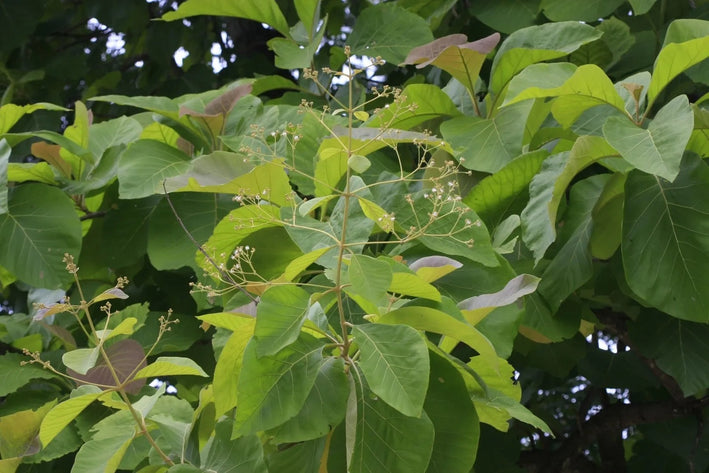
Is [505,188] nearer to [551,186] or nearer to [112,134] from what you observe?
[551,186]

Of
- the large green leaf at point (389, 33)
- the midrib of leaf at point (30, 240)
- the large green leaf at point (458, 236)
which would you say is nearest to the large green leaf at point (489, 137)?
the large green leaf at point (458, 236)

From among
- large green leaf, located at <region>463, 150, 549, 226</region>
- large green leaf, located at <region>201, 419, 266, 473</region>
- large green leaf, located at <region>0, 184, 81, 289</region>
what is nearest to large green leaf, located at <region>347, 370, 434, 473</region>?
large green leaf, located at <region>201, 419, 266, 473</region>

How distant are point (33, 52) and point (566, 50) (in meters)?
1.95

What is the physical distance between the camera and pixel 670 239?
109cm

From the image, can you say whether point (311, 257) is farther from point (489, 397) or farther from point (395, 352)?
point (489, 397)

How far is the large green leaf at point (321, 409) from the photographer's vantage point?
2.64ft

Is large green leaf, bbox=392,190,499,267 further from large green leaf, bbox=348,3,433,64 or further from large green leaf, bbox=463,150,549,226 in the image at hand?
large green leaf, bbox=348,3,433,64

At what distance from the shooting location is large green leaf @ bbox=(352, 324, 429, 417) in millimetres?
749

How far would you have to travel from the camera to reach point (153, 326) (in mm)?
1454

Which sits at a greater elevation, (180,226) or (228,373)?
(228,373)

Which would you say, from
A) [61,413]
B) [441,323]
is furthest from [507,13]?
[61,413]

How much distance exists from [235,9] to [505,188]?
24.7 inches

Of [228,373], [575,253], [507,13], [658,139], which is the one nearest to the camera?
[228,373]

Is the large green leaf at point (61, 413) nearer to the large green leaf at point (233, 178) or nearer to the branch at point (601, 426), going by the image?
the large green leaf at point (233, 178)
